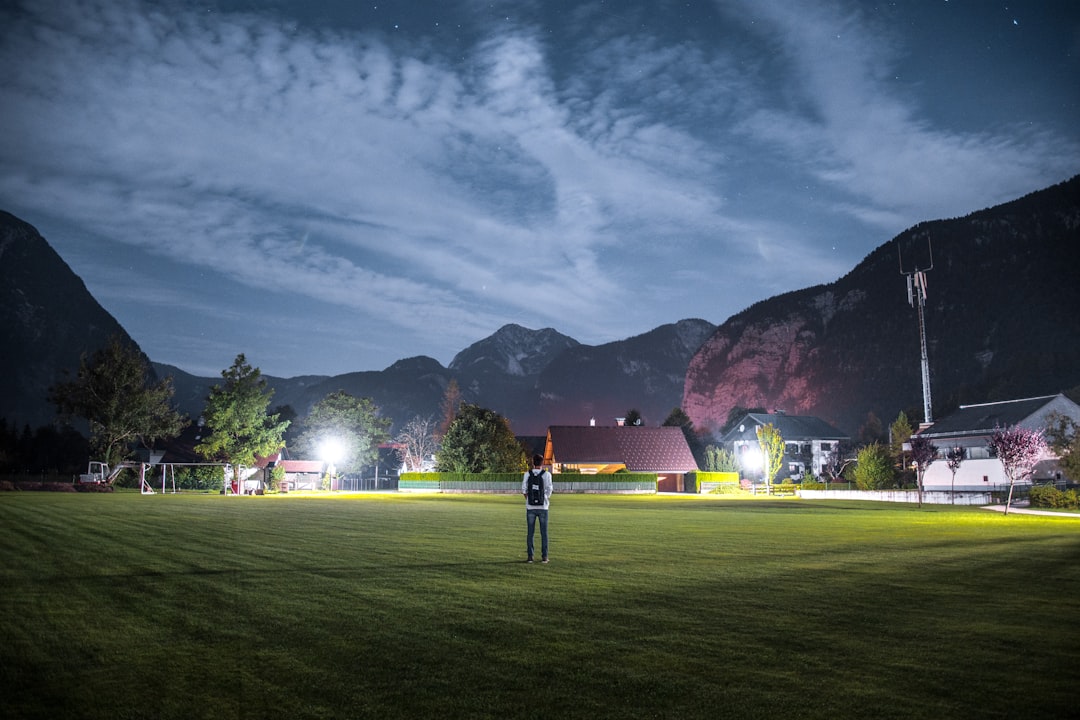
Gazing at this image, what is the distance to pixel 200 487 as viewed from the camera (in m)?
70.1

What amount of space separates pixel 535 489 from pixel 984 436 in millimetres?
73803

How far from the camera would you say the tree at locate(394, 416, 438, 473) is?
377ft

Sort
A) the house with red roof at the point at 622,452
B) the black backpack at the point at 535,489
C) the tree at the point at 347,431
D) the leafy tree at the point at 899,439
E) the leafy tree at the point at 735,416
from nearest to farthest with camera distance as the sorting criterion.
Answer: the black backpack at the point at 535,489
the leafy tree at the point at 899,439
the house with red roof at the point at 622,452
the tree at the point at 347,431
the leafy tree at the point at 735,416

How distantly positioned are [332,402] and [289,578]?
90.6m

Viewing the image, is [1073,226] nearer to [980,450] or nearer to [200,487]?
[980,450]

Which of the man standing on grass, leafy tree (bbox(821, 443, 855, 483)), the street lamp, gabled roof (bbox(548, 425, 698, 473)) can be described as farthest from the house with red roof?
the man standing on grass

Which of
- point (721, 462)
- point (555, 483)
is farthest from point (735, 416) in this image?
point (555, 483)

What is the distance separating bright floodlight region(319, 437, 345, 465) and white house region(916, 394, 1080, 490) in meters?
67.4

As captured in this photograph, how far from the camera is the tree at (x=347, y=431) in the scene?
315 ft

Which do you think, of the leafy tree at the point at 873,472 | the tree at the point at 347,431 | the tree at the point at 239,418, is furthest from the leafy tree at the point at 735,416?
the tree at the point at 239,418

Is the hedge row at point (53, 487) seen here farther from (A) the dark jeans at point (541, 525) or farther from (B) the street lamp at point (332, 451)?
(A) the dark jeans at point (541, 525)

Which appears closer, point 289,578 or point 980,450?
point 289,578

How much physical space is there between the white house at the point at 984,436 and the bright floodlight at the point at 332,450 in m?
67.4

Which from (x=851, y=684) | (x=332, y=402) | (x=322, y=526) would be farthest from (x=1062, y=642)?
→ (x=332, y=402)
